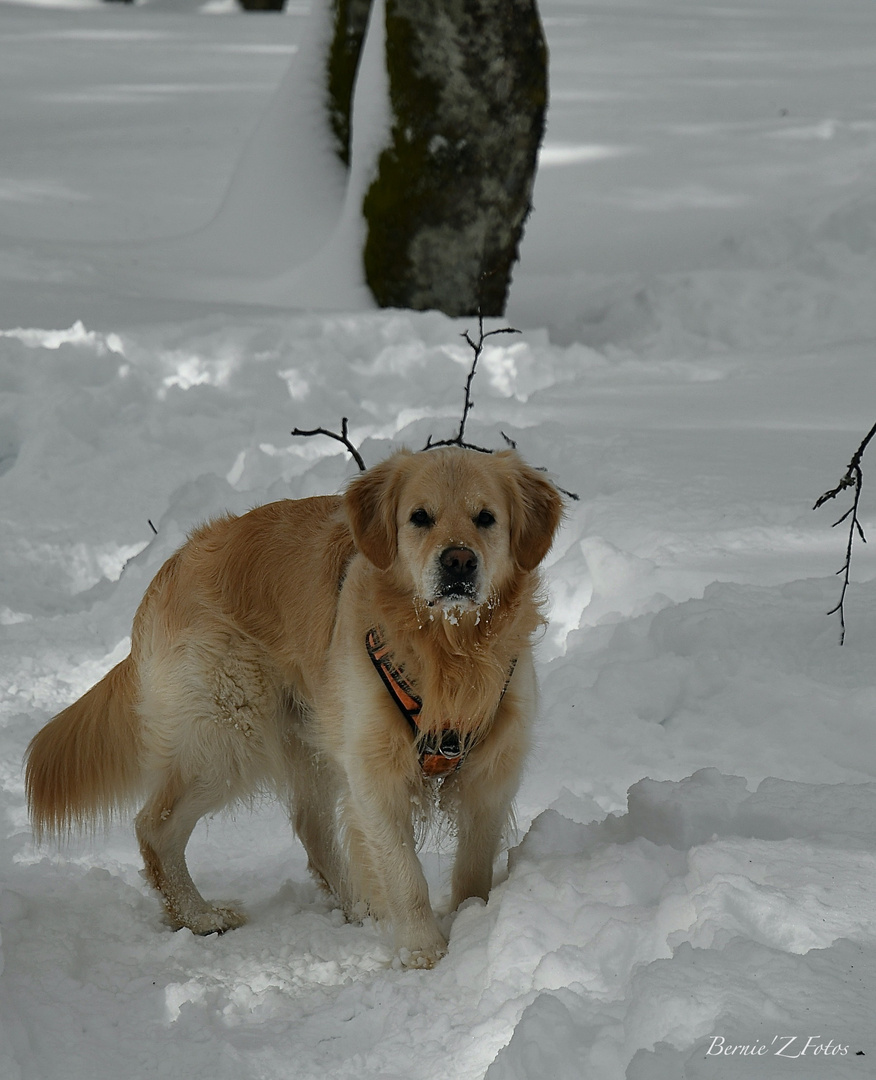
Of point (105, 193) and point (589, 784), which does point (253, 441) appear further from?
point (105, 193)

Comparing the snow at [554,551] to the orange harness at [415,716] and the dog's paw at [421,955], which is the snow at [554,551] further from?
the orange harness at [415,716]

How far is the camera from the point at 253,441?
19.0 ft

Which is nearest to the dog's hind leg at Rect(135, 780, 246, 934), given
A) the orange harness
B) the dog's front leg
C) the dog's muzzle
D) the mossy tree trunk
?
the dog's front leg

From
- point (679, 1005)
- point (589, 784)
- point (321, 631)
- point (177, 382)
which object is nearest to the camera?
point (679, 1005)

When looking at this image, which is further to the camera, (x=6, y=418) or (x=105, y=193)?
(x=105, y=193)

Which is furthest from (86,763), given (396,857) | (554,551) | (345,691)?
(554,551)

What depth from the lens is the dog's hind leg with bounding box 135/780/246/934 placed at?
10.3ft

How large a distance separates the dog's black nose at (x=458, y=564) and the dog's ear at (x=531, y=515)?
0.27 metres

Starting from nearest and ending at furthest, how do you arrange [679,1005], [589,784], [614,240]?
[679,1005] → [589,784] → [614,240]

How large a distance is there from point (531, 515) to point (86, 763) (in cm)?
143

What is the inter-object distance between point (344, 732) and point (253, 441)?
3085mm

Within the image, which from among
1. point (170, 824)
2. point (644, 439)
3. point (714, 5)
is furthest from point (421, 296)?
point (714, 5)

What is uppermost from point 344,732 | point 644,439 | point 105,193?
point 344,732

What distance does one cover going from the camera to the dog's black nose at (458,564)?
8.91 ft
